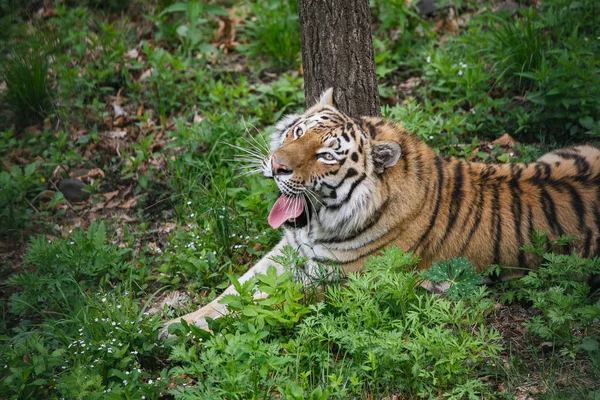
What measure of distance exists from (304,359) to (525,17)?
13.4 feet

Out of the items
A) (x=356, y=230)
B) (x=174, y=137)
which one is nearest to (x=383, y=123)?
(x=356, y=230)

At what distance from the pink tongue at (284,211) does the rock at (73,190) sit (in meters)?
2.22

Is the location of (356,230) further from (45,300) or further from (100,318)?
(45,300)

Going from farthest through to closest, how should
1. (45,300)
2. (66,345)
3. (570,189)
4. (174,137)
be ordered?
(174,137) < (45,300) < (570,189) < (66,345)

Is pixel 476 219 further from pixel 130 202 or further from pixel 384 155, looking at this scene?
pixel 130 202

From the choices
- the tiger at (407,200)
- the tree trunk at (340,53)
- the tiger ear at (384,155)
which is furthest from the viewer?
the tree trunk at (340,53)

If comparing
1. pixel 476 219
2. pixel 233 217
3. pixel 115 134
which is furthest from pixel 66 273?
pixel 476 219

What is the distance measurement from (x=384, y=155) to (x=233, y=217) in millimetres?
1474

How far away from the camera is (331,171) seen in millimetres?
3771

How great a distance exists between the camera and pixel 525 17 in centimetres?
588

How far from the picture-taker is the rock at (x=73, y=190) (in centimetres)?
542

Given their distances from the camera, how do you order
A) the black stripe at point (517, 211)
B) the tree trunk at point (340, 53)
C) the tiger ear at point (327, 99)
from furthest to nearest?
the tree trunk at point (340, 53) < the tiger ear at point (327, 99) < the black stripe at point (517, 211)

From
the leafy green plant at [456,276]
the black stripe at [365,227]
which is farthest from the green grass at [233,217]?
the black stripe at [365,227]

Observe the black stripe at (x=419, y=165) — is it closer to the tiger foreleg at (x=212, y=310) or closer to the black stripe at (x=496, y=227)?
the black stripe at (x=496, y=227)
